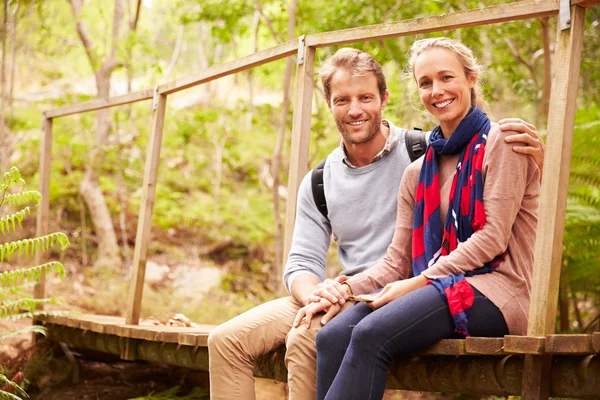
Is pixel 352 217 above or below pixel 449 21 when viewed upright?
below

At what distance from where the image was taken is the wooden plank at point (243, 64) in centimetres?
393

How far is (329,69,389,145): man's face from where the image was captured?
3326 millimetres

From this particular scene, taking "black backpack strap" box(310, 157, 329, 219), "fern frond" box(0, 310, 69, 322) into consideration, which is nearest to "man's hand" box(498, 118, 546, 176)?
"black backpack strap" box(310, 157, 329, 219)

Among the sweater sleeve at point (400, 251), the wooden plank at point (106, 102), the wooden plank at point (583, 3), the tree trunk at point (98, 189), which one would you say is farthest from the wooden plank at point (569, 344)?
the tree trunk at point (98, 189)

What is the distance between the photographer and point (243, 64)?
4.14 meters

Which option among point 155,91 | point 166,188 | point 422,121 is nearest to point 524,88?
point 422,121

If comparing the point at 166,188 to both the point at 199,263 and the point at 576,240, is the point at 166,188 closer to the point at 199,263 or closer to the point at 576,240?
the point at 199,263

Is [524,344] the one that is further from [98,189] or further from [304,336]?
[98,189]

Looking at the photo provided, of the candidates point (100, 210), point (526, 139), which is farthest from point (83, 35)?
point (526, 139)

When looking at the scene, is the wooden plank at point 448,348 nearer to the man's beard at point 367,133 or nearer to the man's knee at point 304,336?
the man's knee at point 304,336

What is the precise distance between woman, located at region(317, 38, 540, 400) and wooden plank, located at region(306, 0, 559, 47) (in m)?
0.14

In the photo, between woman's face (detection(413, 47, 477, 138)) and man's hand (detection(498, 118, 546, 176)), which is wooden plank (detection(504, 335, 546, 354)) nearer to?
man's hand (detection(498, 118, 546, 176))

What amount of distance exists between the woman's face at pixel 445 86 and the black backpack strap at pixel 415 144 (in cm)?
42

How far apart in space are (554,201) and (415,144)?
3.36ft
